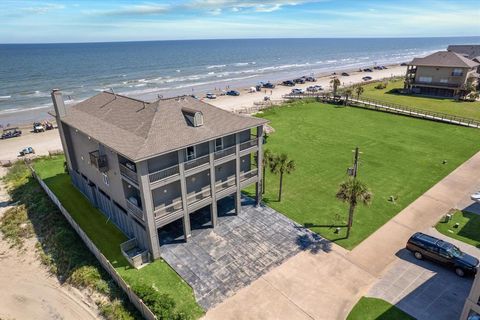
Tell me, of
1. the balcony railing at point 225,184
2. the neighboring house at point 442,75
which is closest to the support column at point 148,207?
the balcony railing at point 225,184

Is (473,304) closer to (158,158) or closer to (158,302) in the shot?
(158,302)

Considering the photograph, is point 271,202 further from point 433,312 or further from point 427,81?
point 427,81

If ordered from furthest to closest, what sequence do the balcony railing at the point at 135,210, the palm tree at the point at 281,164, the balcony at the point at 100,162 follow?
the palm tree at the point at 281,164 < the balcony at the point at 100,162 < the balcony railing at the point at 135,210

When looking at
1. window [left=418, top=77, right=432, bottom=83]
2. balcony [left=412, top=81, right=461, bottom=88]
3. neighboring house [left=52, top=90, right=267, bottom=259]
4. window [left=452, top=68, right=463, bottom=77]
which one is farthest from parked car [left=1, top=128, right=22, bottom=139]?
window [left=452, top=68, right=463, bottom=77]

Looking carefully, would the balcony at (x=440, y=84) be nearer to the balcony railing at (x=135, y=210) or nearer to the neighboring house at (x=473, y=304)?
the neighboring house at (x=473, y=304)

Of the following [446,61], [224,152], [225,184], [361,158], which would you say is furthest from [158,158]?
[446,61]

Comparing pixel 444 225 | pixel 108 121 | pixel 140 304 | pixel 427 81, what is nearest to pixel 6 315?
pixel 140 304
